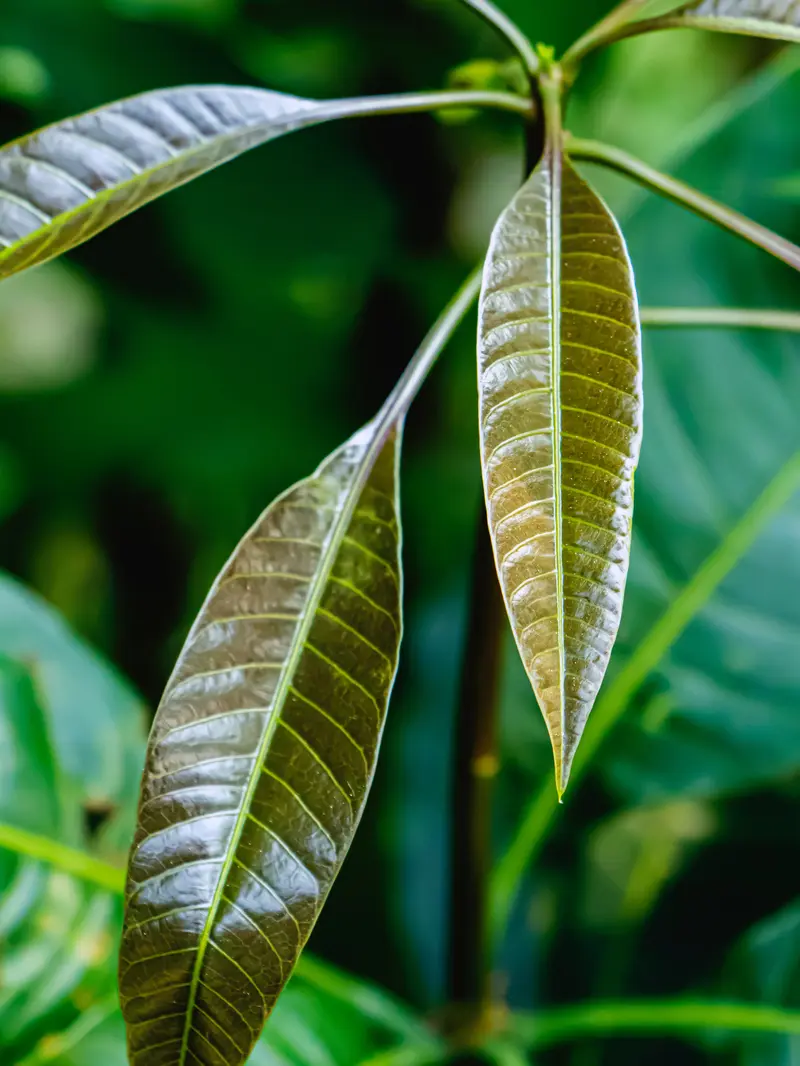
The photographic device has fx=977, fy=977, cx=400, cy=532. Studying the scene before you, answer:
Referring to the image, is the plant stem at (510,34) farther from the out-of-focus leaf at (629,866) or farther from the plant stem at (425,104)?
the out-of-focus leaf at (629,866)

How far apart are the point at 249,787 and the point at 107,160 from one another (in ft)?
0.73

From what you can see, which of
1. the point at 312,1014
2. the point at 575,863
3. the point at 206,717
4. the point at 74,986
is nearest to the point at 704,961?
the point at 575,863

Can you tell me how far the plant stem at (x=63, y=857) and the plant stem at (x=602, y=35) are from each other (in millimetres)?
472

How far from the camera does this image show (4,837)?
0.54 m

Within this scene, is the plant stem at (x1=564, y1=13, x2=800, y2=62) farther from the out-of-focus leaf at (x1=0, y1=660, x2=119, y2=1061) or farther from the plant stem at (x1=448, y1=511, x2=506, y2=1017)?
the out-of-focus leaf at (x1=0, y1=660, x2=119, y2=1061)

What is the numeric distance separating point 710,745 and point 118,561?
0.70 metres

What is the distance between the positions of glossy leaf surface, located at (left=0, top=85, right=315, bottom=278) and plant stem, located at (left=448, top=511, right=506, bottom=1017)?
18 centimetres

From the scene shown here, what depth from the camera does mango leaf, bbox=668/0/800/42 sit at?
0.37m

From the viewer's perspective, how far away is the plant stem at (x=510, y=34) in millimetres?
384

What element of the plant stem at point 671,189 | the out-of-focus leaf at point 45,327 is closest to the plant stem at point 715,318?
the plant stem at point 671,189

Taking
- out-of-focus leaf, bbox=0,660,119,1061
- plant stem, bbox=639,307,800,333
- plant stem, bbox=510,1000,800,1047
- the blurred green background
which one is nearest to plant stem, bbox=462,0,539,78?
plant stem, bbox=639,307,800,333

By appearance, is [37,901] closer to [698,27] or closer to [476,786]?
[476,786]

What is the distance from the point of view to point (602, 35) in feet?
1.32

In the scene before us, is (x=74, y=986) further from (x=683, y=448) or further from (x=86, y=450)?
(x=86, y=450)
